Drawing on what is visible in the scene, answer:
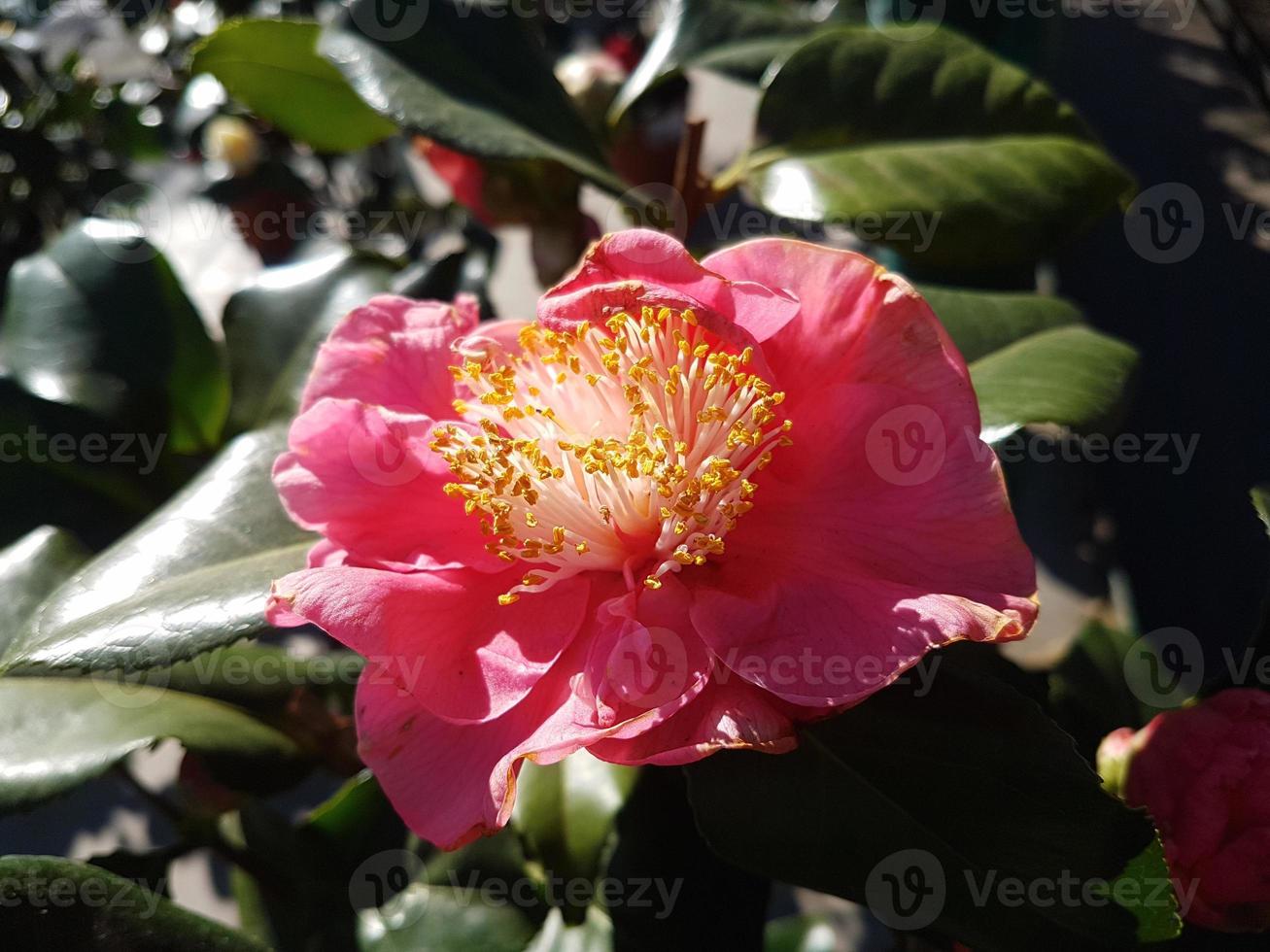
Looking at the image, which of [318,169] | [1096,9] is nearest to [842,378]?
[1096,9]

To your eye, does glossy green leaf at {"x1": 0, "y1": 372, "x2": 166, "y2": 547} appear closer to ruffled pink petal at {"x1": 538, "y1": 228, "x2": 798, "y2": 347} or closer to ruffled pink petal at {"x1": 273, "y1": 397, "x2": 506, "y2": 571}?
ruffled pink petal at {"x1": 273, "y1": 397, "x2": 506, "y2": 571}

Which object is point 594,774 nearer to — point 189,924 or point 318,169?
point 189,924

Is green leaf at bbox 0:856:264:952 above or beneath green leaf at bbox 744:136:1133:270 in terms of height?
beneath

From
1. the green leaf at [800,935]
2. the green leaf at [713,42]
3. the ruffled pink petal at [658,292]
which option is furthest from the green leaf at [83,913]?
the green leaf at [800,935]

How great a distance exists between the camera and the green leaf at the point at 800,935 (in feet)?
3.50

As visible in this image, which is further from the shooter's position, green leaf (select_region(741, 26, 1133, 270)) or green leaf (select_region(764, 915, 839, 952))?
green leaf (select_region(764, 915, 839, 952))

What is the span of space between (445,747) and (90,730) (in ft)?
1.05

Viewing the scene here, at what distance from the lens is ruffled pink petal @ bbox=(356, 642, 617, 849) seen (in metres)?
0.41

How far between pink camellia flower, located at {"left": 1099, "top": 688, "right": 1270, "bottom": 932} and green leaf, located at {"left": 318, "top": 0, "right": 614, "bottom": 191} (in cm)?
51

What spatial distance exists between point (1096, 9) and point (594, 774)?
157cm

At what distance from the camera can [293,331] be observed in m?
0.78

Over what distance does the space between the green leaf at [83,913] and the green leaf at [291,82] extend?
616 mm

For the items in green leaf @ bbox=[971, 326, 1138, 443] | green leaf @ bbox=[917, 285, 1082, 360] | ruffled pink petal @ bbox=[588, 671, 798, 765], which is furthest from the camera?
green leaf @ bbox=[917, 285, 1082, 360]

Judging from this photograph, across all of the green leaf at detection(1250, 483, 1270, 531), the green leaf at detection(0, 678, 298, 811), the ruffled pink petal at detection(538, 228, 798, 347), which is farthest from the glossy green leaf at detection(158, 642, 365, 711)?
the green leaf at detection(1250, 483, 1270, 531)
